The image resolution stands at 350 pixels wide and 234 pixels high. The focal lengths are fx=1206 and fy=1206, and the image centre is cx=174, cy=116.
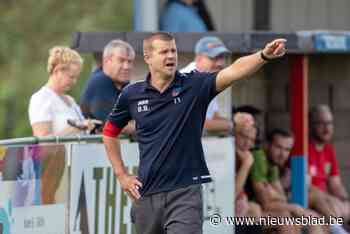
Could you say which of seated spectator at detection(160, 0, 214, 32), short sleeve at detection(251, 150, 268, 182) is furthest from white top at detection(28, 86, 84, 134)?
seated spectator at detection(160, 0, 214, 32)

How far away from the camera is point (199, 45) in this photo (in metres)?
10.3

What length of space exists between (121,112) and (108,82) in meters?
1.93

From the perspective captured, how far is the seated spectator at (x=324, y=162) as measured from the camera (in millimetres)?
12969

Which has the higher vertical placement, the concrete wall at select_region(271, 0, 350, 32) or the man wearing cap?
the concrete wall at select_region(271, 0, 350, 32)

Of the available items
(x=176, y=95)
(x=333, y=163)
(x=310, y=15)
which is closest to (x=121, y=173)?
(x=176, y=95)

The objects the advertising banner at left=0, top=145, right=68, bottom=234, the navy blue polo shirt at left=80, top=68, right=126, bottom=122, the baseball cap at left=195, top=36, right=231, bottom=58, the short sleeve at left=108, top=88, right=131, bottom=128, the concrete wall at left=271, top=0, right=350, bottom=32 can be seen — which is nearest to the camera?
the short sleeve at left=108, top=88, right=131, bottom=128

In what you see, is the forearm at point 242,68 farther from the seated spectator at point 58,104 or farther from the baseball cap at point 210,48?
the baseball cap at point 210,48

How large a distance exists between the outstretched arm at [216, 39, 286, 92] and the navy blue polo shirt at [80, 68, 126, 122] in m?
2.36

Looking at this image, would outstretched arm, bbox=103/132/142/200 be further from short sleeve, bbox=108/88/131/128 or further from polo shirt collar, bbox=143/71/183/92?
polo shirt collar, bbox=143/71/183/92

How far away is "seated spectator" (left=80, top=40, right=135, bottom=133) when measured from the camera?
396 inches

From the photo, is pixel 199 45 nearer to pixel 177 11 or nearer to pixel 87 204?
pixel 87 204

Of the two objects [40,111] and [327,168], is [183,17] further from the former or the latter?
[40,111]

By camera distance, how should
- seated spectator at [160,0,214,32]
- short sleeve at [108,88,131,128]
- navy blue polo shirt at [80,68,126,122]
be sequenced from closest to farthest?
1. short sleeve at [108,88,131,128]
2. navy blue polo shirt at [80,68,126,122]
3. seated spectator at [160,0,214,32]

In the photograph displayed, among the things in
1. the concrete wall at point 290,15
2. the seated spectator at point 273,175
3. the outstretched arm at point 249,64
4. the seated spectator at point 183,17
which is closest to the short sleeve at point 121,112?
the outstretched arm at point 249,64
